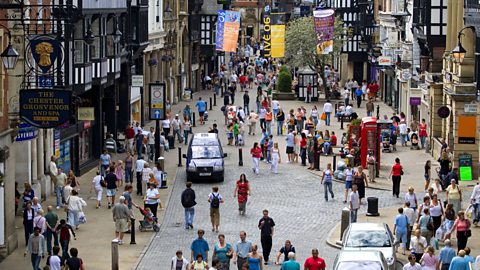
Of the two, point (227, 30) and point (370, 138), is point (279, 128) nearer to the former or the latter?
point (370, 138)

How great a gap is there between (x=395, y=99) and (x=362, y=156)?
28740 millimetres

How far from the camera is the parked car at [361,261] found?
26266 millimetres

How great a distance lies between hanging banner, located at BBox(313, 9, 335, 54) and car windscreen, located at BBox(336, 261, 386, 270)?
47.6m

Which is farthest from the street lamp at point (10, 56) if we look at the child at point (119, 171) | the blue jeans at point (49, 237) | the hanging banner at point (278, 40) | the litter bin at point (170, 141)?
the hanging banner at point (278, 40)

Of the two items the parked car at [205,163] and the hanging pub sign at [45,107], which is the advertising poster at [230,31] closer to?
the parked car at [205,163]

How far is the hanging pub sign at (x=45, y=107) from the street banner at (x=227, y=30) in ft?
147

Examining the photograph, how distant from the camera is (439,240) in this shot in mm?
34219

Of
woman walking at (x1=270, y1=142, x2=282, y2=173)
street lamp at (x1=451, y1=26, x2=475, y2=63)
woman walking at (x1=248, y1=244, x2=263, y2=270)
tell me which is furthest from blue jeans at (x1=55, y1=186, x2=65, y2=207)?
street lamp at (x1=451, y1=26, x2=475, y2=63)

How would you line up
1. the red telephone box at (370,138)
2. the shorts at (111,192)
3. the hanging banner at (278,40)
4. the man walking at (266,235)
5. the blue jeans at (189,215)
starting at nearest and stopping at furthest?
the man walking at (266,235)
the blue jeans at (189,215)
the shorts at (111,192)
the red telephone box at (370,138)
the hanging banner at (278,40)

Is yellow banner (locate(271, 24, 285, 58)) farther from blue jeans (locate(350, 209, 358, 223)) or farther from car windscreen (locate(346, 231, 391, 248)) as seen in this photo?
car windscreen (locate(346, 231, 391, 248))

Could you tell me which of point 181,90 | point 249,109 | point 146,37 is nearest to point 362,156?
point 146,37

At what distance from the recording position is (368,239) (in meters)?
30.2

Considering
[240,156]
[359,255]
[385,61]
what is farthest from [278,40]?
[359,255]

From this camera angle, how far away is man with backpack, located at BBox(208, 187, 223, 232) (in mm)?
36250
